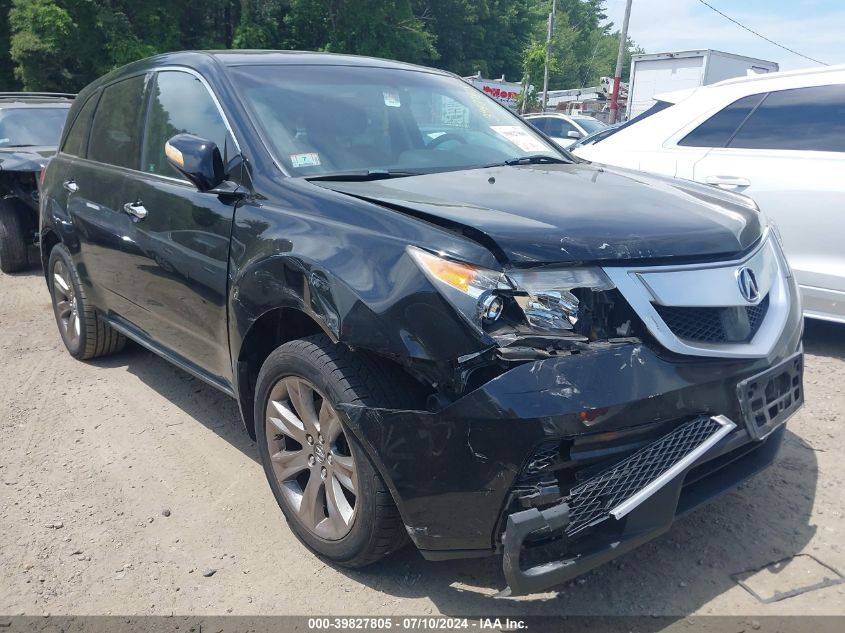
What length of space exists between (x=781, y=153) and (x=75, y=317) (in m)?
4.74

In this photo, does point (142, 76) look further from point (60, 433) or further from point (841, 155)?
point (841, 155)

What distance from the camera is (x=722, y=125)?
500 cm

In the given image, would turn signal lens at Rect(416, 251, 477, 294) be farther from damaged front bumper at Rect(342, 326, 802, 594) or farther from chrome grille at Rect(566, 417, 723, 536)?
chrome grille at Rect(566, 417, 723, 536)

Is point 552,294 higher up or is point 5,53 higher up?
A: point 5,53

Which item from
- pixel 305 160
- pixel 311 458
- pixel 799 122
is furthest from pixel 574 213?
pixel 799 122

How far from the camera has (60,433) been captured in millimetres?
3873

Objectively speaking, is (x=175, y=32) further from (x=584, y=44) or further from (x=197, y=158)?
(x=584, y=44)

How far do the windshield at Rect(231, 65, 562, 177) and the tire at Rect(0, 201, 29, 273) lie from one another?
557cm

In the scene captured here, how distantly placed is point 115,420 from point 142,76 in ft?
6.16

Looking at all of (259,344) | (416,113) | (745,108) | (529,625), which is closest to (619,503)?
(529,625)

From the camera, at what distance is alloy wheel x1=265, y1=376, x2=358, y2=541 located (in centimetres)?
248

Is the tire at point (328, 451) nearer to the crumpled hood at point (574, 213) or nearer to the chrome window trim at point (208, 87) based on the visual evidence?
the crumpled hood at point (574, 213)

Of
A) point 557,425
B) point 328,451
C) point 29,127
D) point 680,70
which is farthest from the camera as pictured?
point 680,70

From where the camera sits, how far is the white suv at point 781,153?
14.6 feet
